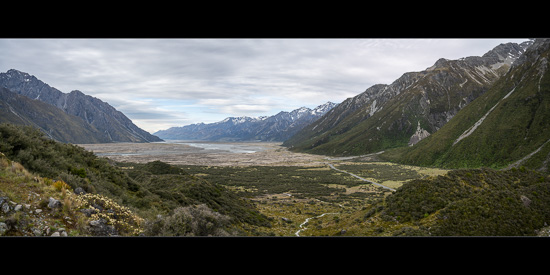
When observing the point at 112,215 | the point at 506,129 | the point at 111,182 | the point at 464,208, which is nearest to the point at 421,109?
the point at 506,129

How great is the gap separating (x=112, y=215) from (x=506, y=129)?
96319 mm

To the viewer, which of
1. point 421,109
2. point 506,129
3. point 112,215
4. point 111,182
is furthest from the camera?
point 421,109

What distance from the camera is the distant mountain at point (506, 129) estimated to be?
6246 centimetres

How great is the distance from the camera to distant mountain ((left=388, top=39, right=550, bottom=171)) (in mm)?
62456

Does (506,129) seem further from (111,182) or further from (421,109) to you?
(111,182)

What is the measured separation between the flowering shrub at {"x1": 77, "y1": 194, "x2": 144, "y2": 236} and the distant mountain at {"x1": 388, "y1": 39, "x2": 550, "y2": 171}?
7227cm

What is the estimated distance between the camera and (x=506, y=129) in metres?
71.9

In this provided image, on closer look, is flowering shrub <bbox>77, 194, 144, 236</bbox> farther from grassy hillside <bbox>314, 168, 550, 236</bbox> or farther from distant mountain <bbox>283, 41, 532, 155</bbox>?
distant mountain <bbox>283, 41, 532, 155</bbox>

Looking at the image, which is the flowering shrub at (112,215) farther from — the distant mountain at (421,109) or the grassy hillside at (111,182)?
the distant mountain at (421,109)
